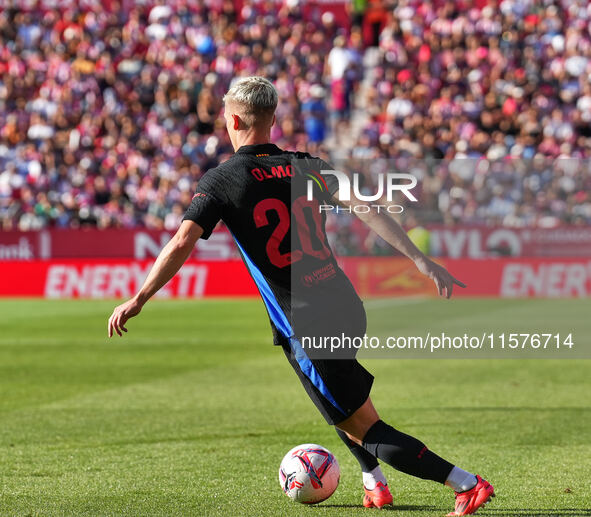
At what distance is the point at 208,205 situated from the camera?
17.5 ft

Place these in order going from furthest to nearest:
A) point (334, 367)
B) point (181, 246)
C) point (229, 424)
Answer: point (229, 424) → point (334, 367) → point (181, 246)

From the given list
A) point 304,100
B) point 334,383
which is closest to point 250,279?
point 304,100

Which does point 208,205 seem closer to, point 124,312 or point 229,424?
point 124,312

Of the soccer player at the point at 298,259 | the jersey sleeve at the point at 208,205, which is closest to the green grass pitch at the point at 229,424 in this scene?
the soccer player at the point at 298,259

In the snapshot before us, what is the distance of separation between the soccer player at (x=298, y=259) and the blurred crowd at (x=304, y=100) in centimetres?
1786

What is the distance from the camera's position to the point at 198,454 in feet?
25.8

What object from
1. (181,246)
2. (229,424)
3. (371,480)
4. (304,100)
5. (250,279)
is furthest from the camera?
(304,100)

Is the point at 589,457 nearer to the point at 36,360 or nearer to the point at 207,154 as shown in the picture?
the point at 36,360

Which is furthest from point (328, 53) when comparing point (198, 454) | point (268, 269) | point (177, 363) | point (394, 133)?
point (268, 269)

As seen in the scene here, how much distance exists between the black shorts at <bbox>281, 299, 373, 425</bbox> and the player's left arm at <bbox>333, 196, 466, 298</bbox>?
1.25ft

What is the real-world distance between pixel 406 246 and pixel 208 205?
1.01 m

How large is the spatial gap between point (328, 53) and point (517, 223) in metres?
9.94

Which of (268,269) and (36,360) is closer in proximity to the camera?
(268,269)

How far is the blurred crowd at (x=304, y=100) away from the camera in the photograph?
953 inches
